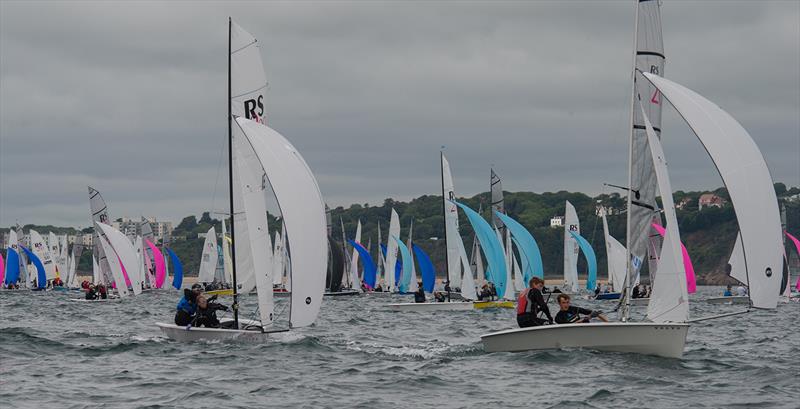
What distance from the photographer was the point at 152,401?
14688 millimetres

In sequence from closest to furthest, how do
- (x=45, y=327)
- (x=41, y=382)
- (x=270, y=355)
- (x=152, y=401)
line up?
1. (x=152, y=401)
2. (x=41, y=382)
3. (x=270, y=355)
4. (x=45, y=327)

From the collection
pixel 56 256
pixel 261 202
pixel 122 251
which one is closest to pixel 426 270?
pixel 122 251

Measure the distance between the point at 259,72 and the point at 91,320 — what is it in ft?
39.8

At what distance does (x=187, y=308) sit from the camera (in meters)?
21.6

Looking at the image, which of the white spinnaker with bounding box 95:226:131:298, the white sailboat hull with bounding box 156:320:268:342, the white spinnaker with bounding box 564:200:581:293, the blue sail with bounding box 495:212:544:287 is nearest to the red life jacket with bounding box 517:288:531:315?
the white sailboat hull with bounding box 156:320:268:342

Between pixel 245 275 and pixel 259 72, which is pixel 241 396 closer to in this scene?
pixel 245 275

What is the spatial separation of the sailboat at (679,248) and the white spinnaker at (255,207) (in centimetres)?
462

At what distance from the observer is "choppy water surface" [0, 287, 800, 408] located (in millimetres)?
14898

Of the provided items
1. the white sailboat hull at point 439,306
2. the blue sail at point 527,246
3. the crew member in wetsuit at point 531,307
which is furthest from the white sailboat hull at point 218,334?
the blue sail at point 527,246

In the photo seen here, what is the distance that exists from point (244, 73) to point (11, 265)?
51593 mm

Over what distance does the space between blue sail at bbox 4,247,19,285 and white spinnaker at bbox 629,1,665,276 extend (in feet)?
179

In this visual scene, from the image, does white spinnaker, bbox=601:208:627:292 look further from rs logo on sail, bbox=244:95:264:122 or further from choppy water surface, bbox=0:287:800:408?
rs logo on sail, bbox=244:95:264:122

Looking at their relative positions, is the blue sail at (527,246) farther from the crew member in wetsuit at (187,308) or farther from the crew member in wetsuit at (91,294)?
the crew member in wetsuit at (187,308)

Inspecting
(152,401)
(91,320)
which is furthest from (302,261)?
(91,320)
